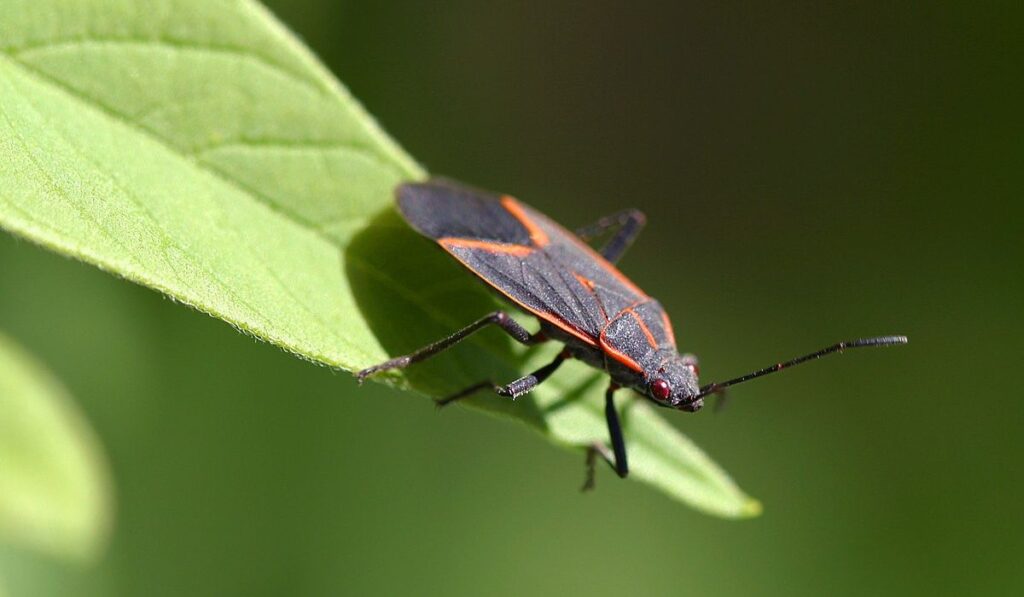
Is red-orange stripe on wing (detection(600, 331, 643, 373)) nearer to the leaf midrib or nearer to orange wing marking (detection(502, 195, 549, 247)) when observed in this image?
orange wing marking (detection(502, 195, 549, 247))

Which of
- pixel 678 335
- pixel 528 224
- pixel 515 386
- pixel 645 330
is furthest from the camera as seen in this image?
pixel 678 335

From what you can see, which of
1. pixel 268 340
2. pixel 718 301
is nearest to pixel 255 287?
pixel 268 340

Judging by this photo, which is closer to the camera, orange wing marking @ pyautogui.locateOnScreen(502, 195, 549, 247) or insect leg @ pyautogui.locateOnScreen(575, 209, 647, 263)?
orange wing marking @ pyautogui.locateOnScreen(502, 195, 549, 247)

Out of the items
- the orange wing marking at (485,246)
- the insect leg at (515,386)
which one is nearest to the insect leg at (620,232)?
the orange wing marking at (485,246)

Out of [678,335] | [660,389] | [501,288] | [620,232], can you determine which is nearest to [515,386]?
[501,288]

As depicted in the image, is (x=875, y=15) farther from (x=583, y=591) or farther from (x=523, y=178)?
(x=583, y=591)

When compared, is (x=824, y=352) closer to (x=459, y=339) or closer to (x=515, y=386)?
(x=515, y=386)

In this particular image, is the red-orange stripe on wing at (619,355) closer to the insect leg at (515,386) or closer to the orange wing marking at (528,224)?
the insect leg at (515,386)

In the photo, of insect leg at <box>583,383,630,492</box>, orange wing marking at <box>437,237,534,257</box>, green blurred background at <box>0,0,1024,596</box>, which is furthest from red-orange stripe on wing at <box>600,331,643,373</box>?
green blurred background at <box>0,0,1024,596</box>
